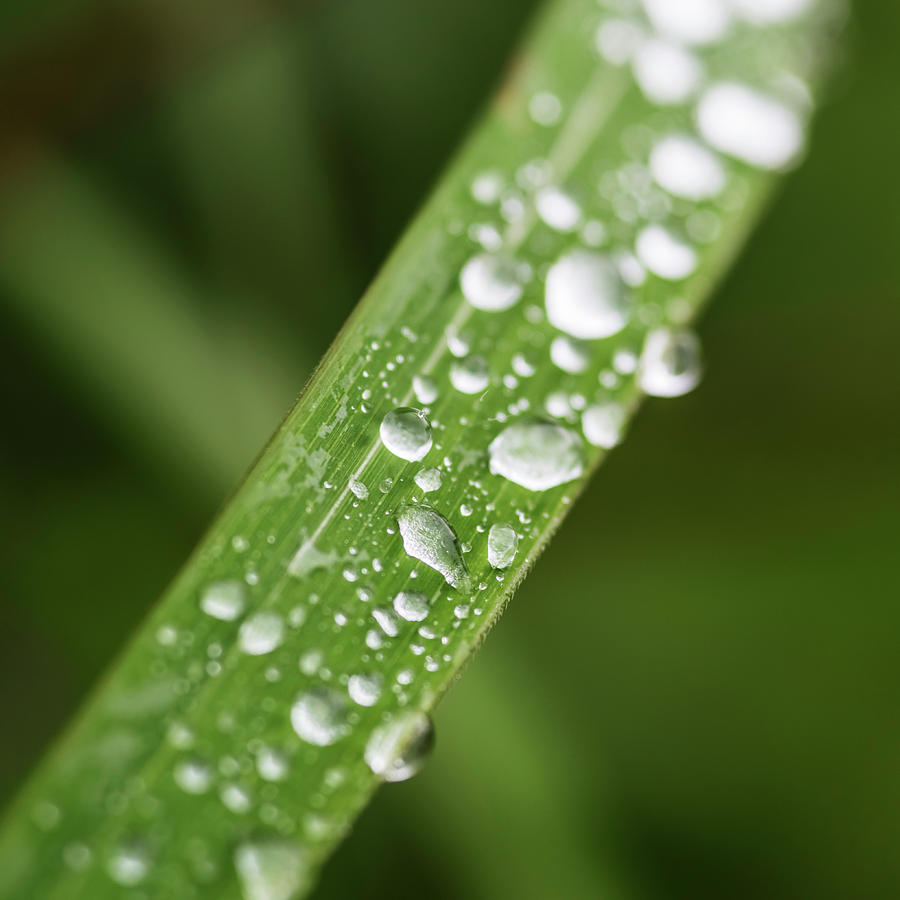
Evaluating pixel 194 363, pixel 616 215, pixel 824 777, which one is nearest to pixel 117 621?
pixel 194 363

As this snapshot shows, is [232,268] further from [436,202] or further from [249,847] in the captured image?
[249,847]

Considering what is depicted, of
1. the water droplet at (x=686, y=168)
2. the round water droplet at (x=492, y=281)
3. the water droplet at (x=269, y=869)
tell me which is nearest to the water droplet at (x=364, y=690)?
the water droplet at (x=269, y=869)

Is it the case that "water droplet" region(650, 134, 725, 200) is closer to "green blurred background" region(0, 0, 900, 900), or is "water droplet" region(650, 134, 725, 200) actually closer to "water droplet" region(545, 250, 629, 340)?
"water droplet" region(545, 250, 629, 340)

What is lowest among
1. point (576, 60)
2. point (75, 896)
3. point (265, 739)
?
point (75, 896)

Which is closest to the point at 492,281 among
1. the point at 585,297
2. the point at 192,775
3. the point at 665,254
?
the point at 585,297

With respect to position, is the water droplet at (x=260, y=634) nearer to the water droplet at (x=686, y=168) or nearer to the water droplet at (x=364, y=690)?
→ the water droplet at (x=364, y=690)

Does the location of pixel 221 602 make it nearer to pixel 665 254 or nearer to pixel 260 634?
pixel 260 634

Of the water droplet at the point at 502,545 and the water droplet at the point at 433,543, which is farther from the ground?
the water droplet at the point at 502,545

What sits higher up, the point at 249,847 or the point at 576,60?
the point at 576,60
